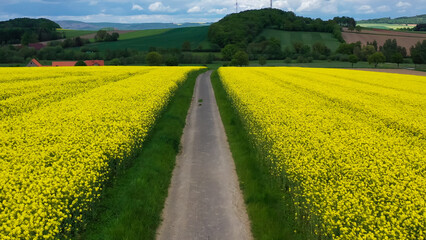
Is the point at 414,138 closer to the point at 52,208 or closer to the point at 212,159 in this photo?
the point at 212,159

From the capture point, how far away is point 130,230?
9.51 m

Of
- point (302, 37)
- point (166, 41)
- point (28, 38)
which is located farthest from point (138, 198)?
point (302, 37)

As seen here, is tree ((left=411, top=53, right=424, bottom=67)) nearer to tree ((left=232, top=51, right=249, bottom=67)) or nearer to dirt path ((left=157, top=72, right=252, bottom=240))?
tree ((left=232, top=51, right=249, bottom=67))

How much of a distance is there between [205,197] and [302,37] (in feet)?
490

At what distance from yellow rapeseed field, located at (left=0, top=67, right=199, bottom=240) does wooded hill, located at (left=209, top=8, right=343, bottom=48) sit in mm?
116867

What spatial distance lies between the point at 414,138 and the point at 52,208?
15.1m

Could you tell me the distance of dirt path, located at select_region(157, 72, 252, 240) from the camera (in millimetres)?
10219

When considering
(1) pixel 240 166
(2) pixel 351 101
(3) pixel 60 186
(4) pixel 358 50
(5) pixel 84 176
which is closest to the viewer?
(3) pixel 60 186

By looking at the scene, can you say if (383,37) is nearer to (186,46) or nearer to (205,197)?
(186,46)

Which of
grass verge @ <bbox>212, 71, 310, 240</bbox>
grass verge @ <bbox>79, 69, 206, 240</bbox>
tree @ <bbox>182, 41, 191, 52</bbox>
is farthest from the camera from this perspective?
tree @ <bbox>182, 41, 191, 52</bbox>

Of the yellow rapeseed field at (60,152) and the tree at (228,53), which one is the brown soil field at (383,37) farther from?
the yellow rapeseed field at (60,152)

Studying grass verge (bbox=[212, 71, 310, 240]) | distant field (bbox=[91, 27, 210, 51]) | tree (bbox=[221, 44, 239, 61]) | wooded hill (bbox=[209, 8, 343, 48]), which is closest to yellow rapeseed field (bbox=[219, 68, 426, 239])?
grass verge (bbox=[212, 71, 310, 240])

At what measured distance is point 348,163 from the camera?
33.6 feet

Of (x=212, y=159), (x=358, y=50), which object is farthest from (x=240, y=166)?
(x=358, y=50)
